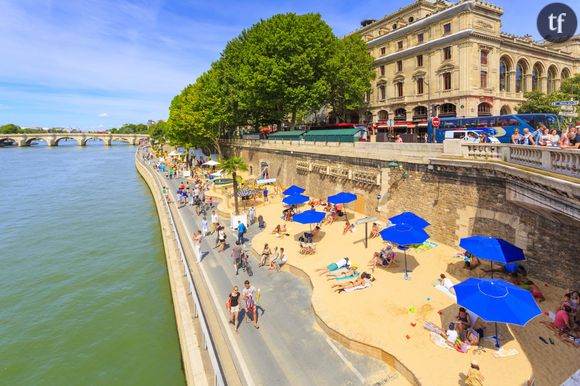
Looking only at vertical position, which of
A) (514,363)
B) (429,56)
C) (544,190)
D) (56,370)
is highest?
(429,56)

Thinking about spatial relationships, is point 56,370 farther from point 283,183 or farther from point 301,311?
point 283,183

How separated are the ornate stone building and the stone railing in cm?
2503

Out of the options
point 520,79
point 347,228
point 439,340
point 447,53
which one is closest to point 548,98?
point 520,79

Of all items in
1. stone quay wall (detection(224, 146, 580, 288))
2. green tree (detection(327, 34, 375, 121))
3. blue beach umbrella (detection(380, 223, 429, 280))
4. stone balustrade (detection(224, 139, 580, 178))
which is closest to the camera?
stone balustrade (detection(224, 139, 580, 178))

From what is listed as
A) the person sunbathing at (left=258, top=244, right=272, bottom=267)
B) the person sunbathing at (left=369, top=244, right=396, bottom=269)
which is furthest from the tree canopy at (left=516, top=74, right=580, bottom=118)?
the person sunbathing at (left=258, top=244, right=272, bottom=267)

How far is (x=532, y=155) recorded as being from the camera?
1139 centimetres

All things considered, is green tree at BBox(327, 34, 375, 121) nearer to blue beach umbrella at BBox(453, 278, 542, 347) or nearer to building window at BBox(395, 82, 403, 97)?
building window at BBox(395, 82, 403, 97)

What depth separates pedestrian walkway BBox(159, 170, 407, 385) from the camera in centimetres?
879

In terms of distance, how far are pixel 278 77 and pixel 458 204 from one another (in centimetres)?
2418

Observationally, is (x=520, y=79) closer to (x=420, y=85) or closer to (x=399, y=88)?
(x=420, y=85)

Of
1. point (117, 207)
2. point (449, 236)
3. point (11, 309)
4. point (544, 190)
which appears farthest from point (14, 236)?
point (544, 190)

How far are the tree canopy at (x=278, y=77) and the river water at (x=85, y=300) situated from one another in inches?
681

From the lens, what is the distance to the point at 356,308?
11.7m

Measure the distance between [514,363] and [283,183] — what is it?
26.9 metres
